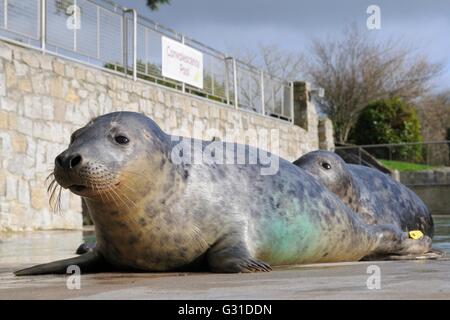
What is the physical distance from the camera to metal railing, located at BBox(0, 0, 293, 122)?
11172 mm

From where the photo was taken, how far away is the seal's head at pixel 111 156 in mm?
3557

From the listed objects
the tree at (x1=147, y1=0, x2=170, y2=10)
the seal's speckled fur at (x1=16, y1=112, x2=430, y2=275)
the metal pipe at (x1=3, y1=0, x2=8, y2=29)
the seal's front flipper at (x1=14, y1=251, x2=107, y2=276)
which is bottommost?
the seal's front flipper at (x1=14, y1=251, x2=107, y2=276)

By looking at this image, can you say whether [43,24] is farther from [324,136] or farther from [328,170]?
[324,136]

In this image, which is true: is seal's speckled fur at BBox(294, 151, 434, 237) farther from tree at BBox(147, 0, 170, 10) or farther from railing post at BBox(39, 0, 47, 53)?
tree at BBox(147, 0, 170, 10)

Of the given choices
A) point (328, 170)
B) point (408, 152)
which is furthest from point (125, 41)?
point (408, 152)

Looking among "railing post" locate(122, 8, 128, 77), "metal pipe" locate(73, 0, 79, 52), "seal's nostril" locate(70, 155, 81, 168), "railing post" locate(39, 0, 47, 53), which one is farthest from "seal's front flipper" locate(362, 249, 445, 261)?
"railing post" locate(122, 8, 128, 77)

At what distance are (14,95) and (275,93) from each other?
1147 cm

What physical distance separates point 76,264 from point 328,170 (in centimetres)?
213

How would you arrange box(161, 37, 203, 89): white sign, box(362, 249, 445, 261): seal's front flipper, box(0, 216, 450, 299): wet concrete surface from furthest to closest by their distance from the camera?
box(161, 37, 203, 89): white sign → box(362, 249, 445, 261): seal's front flipper → box(0, 216, 450, 299): wet concrete surface

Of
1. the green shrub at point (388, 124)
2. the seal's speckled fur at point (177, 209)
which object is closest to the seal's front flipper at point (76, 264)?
the seal's speckled fur at point (177, 209)

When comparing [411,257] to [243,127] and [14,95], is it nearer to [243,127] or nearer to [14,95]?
[14,95]

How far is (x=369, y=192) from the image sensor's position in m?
6.16

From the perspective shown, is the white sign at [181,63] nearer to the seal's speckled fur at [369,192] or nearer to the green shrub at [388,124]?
the seal's speckled fur at [369,192]

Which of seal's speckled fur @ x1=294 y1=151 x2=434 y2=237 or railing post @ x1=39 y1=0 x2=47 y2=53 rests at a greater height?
railing post @ x1=39 y1=0 x2=47 y2=53
